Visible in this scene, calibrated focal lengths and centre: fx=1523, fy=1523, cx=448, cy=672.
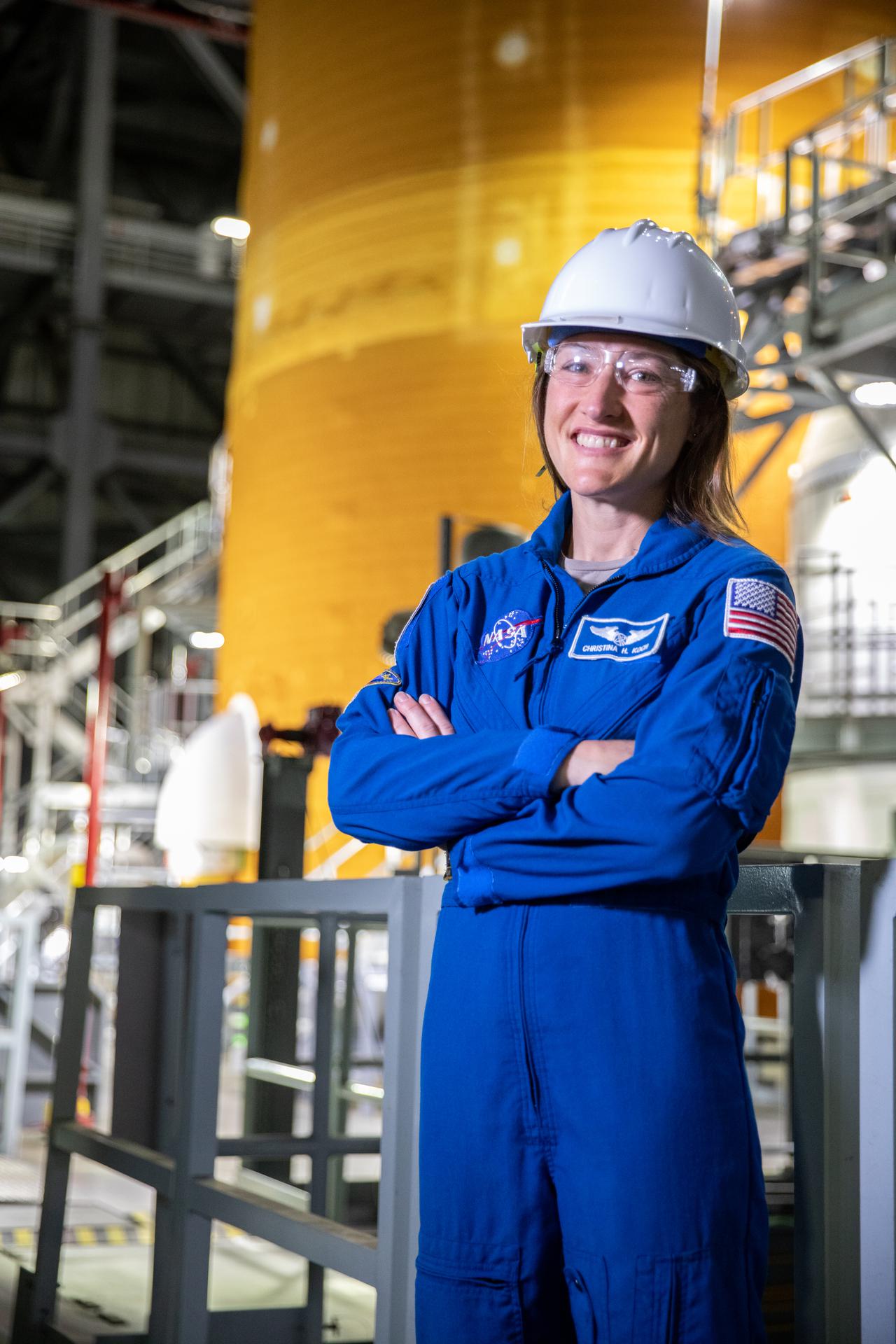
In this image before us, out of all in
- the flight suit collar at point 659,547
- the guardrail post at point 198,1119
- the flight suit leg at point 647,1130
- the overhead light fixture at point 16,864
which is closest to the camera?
the flight suit leg at point 647,1130

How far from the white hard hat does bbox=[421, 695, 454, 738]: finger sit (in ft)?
2.00

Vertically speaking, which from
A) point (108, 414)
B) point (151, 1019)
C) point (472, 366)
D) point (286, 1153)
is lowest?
point (286, 1153)

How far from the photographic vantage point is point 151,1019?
16.8 feet

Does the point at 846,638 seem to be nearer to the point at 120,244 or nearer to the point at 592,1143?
the point at 592,1143

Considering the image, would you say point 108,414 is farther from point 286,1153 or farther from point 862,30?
point 286,1153

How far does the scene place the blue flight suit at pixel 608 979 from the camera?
6.24 feet

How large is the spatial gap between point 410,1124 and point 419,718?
902mm

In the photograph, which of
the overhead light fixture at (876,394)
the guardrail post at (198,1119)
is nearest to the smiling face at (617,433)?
the guardrail post at (198,1119)

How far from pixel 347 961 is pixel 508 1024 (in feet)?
16.0

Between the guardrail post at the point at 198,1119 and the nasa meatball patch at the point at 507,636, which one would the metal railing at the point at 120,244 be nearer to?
the guardrail post at the point at 198,1119

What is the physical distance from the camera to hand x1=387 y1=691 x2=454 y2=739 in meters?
2.26

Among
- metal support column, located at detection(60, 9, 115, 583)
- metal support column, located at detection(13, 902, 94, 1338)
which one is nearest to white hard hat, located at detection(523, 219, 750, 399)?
metal support column, located at detection(13, 902, 94, 1338)

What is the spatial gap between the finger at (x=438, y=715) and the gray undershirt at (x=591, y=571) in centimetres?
28

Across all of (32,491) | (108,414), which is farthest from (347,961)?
(108,414)
